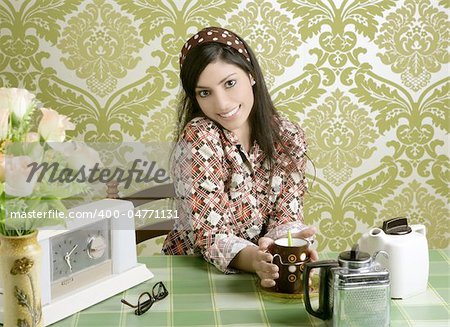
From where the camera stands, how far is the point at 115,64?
2832mm

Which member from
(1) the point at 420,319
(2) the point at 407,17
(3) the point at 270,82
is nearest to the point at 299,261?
(1) the point at 420,319

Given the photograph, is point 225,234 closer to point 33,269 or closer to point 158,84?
point 33,269

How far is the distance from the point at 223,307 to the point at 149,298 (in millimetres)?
150

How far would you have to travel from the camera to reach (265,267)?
5.16ft

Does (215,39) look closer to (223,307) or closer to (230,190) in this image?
(230,190)

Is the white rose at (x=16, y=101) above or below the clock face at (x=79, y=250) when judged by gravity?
above

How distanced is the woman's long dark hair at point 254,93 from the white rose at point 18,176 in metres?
0.79

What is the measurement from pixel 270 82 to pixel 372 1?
480mm

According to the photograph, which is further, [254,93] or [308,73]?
[308,73]

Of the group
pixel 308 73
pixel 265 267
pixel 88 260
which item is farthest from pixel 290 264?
pixel 308 73

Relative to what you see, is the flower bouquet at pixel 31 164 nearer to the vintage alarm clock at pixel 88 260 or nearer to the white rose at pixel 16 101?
the white rose at pixel 16 101

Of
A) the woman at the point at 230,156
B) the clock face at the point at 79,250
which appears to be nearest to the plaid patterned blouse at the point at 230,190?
the woman at the point at 230,156

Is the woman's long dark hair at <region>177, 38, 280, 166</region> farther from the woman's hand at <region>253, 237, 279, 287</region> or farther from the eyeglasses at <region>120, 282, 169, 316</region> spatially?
the eyeglasses at <region>120, 282, 169, 316</region>

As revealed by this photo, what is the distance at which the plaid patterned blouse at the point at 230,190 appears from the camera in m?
1.83
